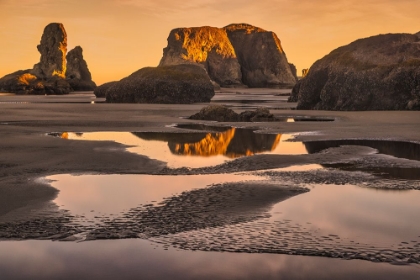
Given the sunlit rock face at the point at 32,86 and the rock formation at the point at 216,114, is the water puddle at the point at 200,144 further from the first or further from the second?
the sunlit rock face at the point at 32,86

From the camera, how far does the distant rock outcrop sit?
182625mm

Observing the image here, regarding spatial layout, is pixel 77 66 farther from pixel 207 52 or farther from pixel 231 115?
pixel 231 115

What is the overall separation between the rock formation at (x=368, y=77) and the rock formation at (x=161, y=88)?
13.6 m

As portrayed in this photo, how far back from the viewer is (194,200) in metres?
9.08

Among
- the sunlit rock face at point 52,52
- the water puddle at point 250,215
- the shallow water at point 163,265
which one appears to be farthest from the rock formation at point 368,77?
the sunlit rock face at point 52,52

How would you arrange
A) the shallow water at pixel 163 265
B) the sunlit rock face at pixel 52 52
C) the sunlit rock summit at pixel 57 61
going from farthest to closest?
the sunlit rock face at pixel 52 52 → the sunlit rock summit at pixel 57 61 → the shallow water at pixel 163 265

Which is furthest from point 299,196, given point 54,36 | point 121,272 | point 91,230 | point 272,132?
point 54,36

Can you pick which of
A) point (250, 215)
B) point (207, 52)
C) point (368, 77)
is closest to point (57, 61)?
point (207, 52)

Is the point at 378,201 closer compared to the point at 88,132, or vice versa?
the point at 378,201

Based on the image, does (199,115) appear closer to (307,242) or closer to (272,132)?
(272,132)

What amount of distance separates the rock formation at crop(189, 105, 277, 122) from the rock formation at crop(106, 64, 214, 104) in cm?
2082

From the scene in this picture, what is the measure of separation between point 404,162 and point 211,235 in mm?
7636

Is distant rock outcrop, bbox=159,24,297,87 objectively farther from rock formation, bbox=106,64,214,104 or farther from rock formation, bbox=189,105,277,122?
rock formation, bbox=189,105,277,122

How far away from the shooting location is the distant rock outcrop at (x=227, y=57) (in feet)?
599
